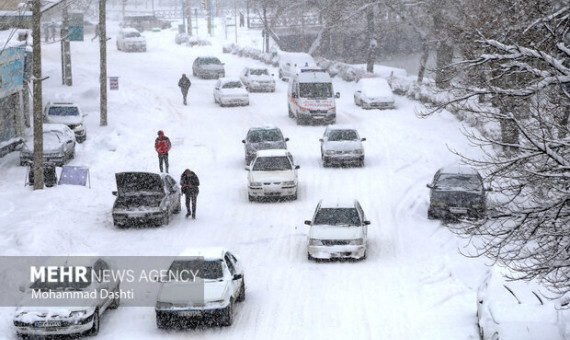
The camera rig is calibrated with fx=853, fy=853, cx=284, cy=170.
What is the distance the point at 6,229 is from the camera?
2303cm

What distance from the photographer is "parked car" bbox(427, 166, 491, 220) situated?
2461 cm

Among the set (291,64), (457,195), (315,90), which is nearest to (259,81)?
(291,64)

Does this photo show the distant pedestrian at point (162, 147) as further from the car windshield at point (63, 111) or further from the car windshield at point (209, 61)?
the car windshield at point (209, 61)

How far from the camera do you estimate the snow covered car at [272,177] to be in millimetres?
27547

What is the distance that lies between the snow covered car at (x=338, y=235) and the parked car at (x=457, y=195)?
376 cm

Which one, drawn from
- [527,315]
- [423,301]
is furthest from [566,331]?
[423,301]

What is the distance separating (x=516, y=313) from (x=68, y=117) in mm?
28076

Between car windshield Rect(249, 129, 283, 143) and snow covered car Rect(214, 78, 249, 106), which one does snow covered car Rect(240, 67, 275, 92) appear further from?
car windshield Rect(249, 129, 283, 143)

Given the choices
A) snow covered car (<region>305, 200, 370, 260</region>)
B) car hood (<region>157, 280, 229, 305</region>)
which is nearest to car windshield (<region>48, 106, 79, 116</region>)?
snow covered car (<region>305, 200, 370, 260</region>)

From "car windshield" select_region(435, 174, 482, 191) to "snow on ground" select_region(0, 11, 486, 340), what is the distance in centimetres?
125

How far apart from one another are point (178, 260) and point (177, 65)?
47843 millimetres

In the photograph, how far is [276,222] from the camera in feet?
83.5

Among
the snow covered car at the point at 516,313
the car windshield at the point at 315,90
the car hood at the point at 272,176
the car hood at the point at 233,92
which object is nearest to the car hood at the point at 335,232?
the car hood at the point at 272,176

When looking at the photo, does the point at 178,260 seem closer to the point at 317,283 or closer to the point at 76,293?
the point at 76,293
